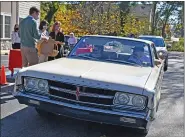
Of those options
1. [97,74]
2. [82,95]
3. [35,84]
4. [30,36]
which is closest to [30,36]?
[30,36]

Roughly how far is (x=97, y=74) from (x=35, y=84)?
94 cm

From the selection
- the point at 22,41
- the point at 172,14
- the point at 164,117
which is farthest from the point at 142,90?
the point at 172,14

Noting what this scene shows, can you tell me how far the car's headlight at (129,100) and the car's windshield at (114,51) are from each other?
1.27 m

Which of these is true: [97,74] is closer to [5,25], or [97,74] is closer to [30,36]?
[30,36]

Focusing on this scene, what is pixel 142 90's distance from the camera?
427 centimetres

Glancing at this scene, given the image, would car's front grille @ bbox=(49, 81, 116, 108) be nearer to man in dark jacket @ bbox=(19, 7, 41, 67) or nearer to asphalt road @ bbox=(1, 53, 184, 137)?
asphalt road @ bbox=(1, 53, 184, 137)

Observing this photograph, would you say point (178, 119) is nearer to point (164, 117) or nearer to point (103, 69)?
point (164, 117)

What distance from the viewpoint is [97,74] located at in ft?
15.2

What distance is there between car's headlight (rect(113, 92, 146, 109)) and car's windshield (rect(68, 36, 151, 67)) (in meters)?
1.27

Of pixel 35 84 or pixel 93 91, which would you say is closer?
pixel 93 91

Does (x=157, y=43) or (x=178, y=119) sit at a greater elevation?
(x=157, y=43)

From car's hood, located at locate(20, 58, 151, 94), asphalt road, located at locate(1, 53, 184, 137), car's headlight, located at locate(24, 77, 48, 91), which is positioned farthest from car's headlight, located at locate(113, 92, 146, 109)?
car's headlight, located at locate(24, 77, 48, 91)

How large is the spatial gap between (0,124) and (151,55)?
2856 mm

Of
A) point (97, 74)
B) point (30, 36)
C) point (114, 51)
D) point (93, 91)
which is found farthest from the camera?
point (30, 36)
